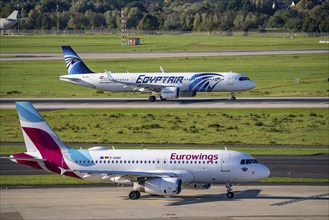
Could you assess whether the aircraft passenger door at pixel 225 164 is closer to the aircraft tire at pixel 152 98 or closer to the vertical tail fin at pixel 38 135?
the vertical tail fin at pixel 38 135

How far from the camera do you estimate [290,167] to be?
67625 millimetres

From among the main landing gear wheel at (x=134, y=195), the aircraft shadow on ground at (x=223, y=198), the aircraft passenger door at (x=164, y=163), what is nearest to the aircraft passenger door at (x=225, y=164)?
the aircraft shadow on ground at (x=223, y=198)

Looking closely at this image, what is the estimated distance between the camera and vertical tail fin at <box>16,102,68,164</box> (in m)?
57.5

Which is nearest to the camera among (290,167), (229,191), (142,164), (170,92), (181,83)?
(229,191)

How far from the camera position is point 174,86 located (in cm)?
11406

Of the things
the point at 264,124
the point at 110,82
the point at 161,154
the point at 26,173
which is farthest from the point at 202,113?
the point at 161,154

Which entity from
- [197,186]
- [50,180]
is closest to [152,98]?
[50,180]

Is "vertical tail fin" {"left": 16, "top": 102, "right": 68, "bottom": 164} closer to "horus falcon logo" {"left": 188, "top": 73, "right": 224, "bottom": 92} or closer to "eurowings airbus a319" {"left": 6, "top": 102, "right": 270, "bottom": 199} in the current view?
"eurowings airbus a319" {"left": 6, "top": 102, "right": 270, "bottom": 199}

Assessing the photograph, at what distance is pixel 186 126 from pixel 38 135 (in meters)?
35.1

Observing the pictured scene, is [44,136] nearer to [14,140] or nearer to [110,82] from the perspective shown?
[14,140]

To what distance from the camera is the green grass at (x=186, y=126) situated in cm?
8281

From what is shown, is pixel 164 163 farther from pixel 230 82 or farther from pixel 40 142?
pixel 230 82

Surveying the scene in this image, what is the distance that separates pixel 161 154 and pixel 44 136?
329 inches

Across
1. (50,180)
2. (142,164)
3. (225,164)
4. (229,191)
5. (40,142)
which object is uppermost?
(40,142)
